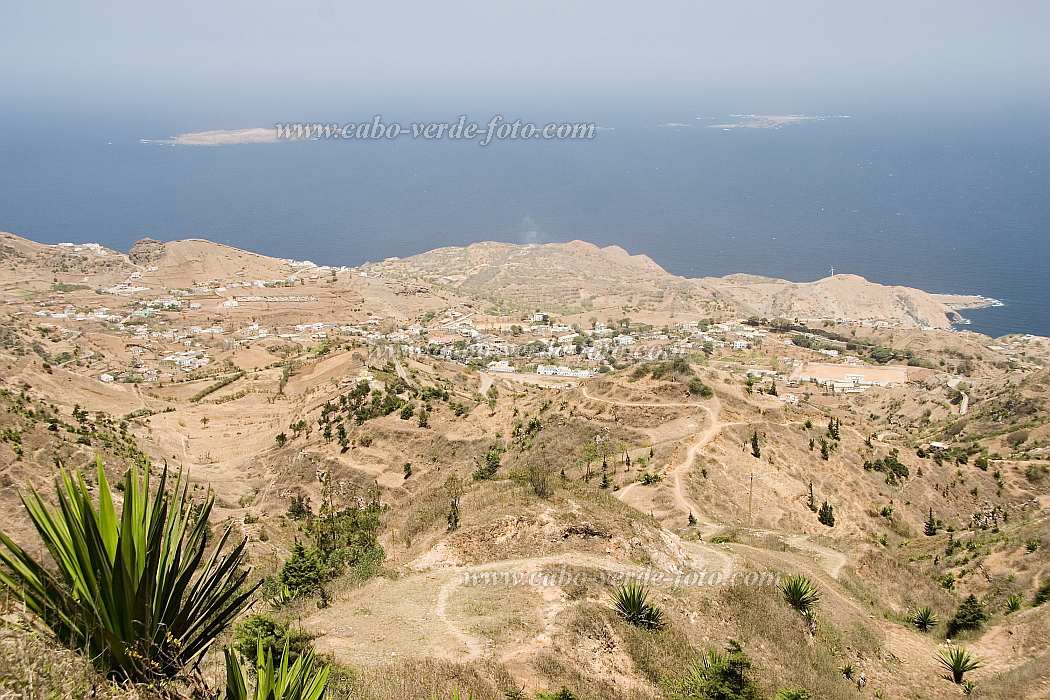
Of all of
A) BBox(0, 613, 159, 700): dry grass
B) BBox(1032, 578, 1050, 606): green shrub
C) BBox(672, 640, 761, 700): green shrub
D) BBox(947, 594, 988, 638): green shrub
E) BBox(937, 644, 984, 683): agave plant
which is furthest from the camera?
BBox(1032, 578, 1050, 606): green shrub

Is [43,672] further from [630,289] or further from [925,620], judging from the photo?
[630,289]

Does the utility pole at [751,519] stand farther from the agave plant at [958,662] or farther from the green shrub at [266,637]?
the green shrub at [266,637]

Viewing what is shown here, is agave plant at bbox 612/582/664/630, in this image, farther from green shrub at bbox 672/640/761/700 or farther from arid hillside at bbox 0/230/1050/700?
green shrub at bbox 672/640/761/700

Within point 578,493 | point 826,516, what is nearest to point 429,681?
point 578,493

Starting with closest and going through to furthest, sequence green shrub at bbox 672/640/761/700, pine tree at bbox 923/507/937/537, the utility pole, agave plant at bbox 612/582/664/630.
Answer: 1. green shrub at bbox 672/640/761/700
2. agave plant at bbox 612/582/664/630
3. the utility pole
4. pine tree at bbox 923/507/937/537

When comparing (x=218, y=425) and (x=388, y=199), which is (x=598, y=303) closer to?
(x=218, y=425)

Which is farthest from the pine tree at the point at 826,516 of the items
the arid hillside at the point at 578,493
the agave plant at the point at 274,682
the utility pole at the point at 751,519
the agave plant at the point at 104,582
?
the agave plant at the point at 104,582

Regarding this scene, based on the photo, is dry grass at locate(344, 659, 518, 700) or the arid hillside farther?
the arid hillside

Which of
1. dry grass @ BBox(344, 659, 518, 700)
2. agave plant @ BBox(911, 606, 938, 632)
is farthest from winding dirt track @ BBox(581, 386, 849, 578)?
dry grass @ BBox(344, 659, 518, 700)
